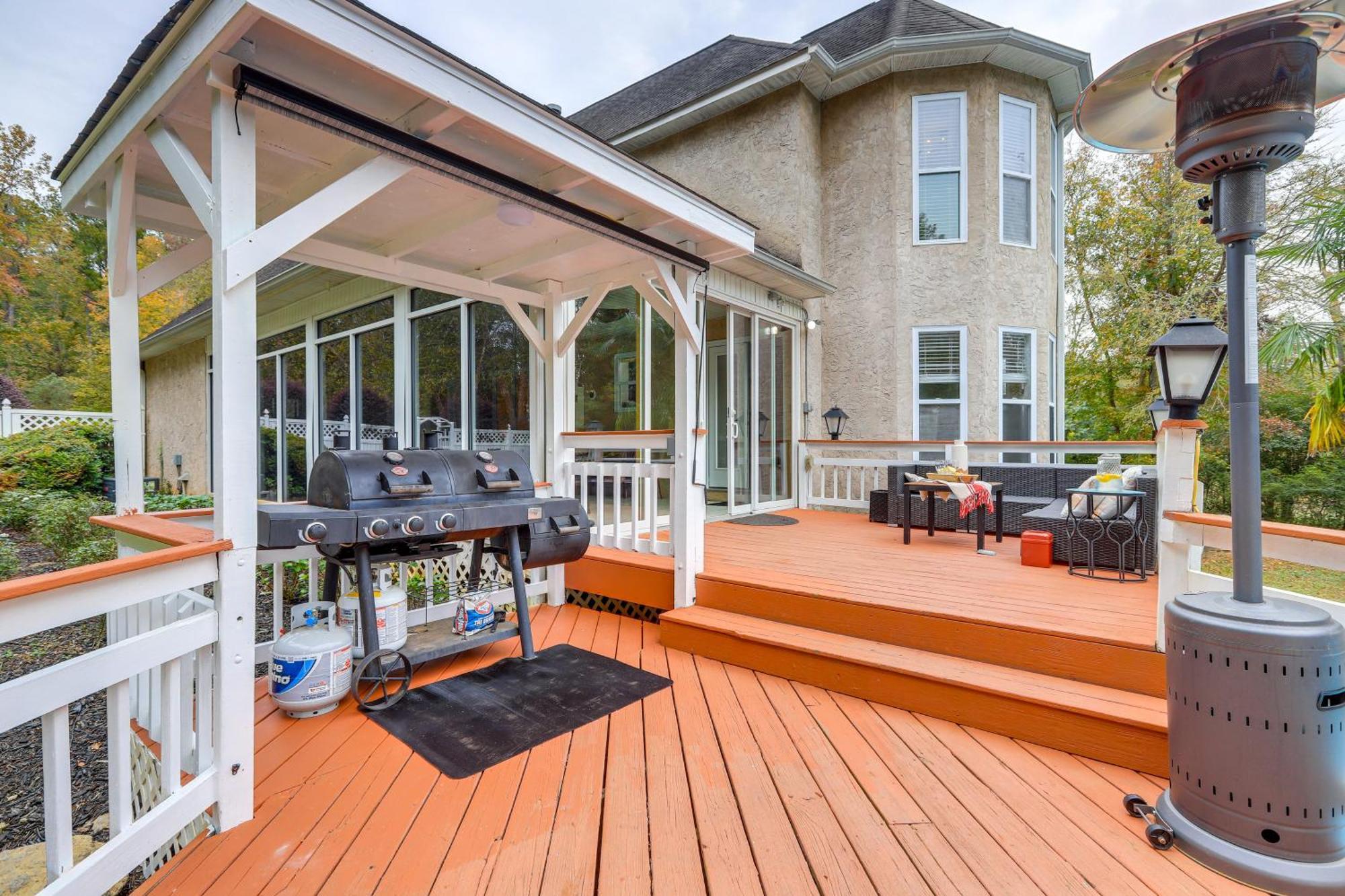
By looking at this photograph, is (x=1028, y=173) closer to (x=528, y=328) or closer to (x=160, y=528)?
(x=528, y=328)

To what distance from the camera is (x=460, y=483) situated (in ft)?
10.2

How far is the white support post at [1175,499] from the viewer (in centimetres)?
226

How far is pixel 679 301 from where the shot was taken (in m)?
3.62

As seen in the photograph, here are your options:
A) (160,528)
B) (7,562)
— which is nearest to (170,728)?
(160,528)

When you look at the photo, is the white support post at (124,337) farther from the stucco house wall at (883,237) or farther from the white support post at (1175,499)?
the stucco house wall at (883,237)

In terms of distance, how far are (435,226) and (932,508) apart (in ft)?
14.6

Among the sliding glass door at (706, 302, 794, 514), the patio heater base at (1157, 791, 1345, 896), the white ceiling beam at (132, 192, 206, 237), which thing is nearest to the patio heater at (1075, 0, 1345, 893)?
the patio heater base at (1157, 791, 1345, 896)

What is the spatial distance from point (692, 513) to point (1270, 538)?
2.55 meters

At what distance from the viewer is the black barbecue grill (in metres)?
2.57

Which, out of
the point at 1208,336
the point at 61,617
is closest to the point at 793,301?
the point at 1208,336

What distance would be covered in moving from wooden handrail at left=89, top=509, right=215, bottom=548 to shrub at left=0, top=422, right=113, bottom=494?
1087cm

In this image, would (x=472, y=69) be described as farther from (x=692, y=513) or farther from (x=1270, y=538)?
(x=1270, y=538)

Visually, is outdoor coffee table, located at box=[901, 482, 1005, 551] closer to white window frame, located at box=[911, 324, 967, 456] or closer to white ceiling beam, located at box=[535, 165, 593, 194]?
white window frame, located at box=[911, 324, 967, 456]

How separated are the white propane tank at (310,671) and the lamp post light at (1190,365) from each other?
4.00 m
